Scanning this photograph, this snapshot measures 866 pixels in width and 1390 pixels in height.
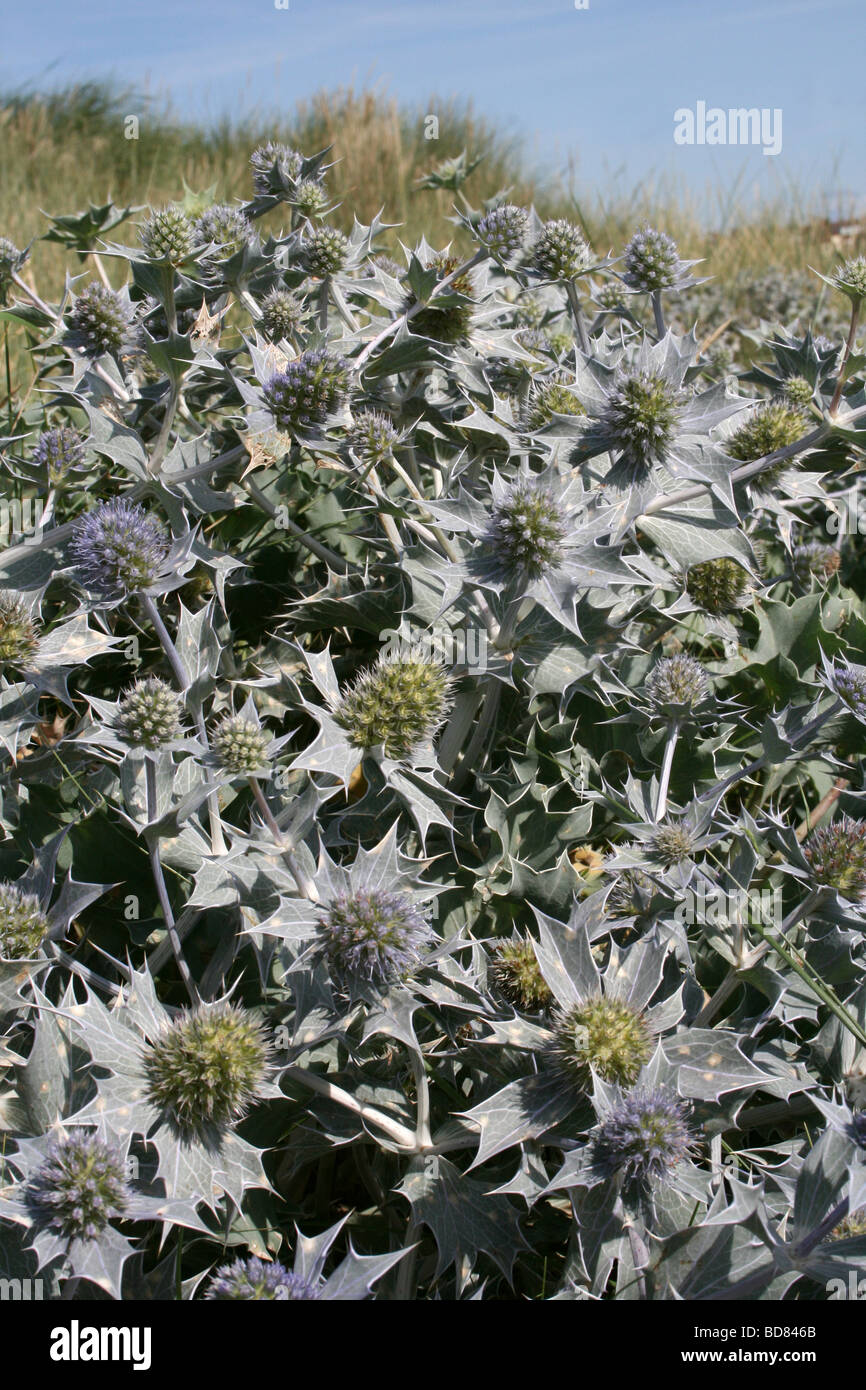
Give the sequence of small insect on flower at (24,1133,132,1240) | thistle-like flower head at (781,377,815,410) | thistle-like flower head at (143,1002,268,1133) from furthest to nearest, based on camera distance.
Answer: thistle-like flower head at (781,377,815,410) → thistle-like flower head at (143,1002,268,1133) → small insect on flower at (24,1133,132,1240)

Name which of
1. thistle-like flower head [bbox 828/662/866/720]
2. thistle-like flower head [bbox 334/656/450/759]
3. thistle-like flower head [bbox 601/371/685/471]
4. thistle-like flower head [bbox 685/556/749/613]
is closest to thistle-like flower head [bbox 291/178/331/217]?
thistle-like flower head [bbox 601/371/685/471]

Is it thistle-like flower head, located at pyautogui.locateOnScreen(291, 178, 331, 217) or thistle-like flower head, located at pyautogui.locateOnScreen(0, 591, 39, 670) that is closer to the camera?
thistle-like flower head, located at pyautogui.locateOnScreen(0, 591, 39, 670)

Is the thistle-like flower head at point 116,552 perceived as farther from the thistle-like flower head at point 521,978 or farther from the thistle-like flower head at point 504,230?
the thistle-like flower head at point 504,230

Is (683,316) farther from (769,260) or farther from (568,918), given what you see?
(568,918)

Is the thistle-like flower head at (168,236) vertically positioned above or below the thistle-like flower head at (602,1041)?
above

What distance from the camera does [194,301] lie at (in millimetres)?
2689

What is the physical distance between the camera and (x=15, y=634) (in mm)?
1949

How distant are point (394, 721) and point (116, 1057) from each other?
0.69 metres

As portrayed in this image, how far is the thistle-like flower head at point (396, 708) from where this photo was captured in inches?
70.2

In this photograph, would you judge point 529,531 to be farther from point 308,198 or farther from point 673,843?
point 308,198

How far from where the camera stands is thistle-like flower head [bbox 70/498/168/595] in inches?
73.9

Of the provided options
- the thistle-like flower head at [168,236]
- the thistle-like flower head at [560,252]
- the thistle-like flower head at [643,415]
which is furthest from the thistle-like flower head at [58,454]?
the thistle-like flower head at [560,252]

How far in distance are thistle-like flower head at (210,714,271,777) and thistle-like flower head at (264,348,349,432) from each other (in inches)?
26.4

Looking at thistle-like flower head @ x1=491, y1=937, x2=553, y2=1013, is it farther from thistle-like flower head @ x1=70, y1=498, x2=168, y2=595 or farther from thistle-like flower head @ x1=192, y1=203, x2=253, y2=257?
thistle-like flower head @ x1=192, y1=203, x2=253, y2=257
